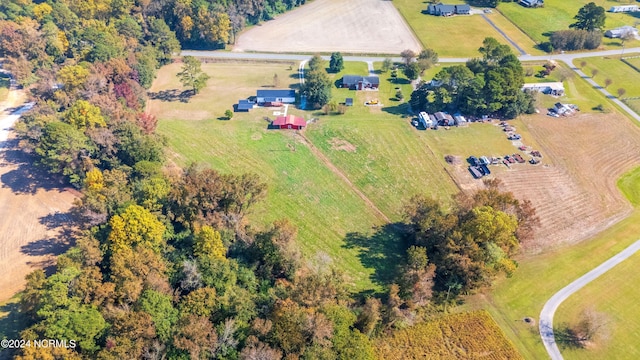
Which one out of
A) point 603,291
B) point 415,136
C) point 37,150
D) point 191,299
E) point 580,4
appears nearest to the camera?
point 191,299

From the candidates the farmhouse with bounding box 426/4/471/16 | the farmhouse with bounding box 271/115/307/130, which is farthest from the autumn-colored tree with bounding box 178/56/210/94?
the farmhouse with bounding box 426/4/471/16

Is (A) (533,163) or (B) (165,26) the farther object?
(B) (165,26)

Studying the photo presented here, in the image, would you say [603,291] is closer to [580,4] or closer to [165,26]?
[165,26]

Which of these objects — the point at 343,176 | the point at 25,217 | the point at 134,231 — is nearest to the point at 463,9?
the point at 343,176

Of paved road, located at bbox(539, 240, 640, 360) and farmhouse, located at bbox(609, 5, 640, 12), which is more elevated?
farmhouse, located at bbox(609, 5, 640, 12)

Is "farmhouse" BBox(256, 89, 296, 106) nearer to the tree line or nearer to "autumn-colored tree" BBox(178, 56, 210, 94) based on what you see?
"autumn-colored tree" BBox(178, 56, 210, 94)

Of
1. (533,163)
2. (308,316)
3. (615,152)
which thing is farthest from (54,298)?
(615,152)

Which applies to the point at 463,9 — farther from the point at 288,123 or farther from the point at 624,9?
the point at 288,123
